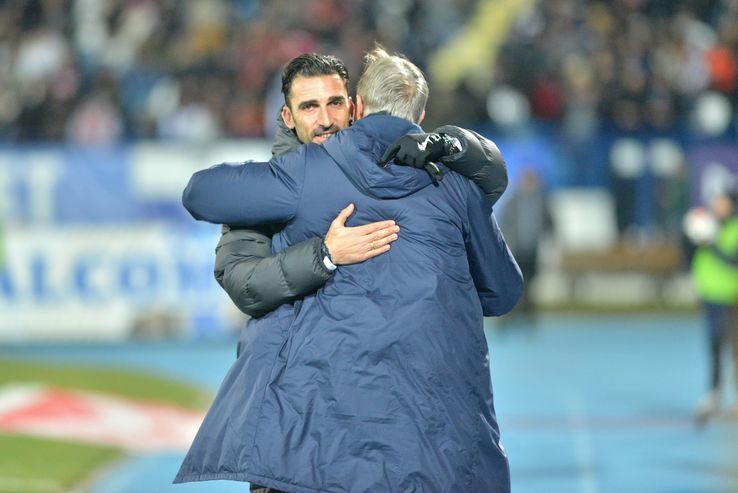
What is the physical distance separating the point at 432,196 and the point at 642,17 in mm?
19863

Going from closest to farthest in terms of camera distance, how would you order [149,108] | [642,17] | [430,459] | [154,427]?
[430,459] < [154,427] < [149,108] < [642,17]

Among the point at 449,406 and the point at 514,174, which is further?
the point at 514,174

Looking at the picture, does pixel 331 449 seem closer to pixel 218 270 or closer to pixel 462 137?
pixel 218 270

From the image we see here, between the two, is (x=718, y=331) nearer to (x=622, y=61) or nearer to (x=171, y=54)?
(x=622, y=61)

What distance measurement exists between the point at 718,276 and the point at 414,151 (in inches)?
313

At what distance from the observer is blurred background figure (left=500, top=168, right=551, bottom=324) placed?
18484 mm

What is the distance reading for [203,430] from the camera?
4.14 m

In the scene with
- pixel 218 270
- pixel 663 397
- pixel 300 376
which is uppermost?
pixel 218 270

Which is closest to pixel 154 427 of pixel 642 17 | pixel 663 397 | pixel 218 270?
pixel 663 397

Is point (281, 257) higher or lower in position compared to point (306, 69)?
lower

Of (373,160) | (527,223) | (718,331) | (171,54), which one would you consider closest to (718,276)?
(718,331)

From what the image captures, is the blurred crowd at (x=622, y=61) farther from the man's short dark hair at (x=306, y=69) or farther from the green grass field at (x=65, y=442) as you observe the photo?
the man's short dark hair at (x=306, y=69)

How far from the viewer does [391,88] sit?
13.7 feet

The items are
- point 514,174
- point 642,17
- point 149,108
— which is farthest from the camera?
point 642,17
